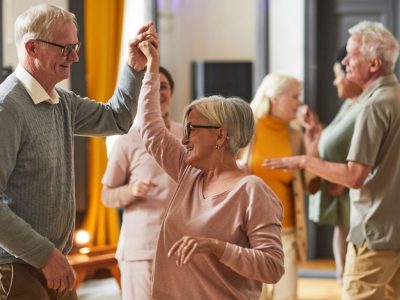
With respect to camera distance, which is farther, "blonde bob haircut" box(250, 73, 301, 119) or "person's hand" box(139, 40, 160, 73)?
"blonde bob haircut" box(250, 73, 301, 119)

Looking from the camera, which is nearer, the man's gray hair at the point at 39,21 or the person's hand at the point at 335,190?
the man's gray hair at the point at 39,21

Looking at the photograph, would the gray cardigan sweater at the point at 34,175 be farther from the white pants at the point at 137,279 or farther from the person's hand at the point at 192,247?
the white pants at the point at 137,279

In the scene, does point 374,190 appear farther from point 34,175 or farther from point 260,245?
point 34,175

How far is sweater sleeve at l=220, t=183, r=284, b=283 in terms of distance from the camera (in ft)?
7.34

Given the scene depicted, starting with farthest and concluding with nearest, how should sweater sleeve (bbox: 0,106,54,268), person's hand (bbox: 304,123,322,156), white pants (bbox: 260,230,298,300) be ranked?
person's hand (bbox: 304,123,322,156) < white pants (bbox: 260,230,298,300) < sweater sleeve (bbox: 0,106,54,268)

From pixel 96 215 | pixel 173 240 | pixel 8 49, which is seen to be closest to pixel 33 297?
pixel 173 240

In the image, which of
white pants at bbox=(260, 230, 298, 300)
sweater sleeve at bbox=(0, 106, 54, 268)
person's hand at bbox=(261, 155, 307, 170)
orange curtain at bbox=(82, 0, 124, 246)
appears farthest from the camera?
orange curtain at bbox=(82, 0, 124, 246)

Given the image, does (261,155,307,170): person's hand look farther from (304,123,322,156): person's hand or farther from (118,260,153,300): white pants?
(304,123,322,156): person's hand

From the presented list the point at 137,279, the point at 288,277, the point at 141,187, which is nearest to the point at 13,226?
the point at 141,187

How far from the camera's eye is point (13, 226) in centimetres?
223

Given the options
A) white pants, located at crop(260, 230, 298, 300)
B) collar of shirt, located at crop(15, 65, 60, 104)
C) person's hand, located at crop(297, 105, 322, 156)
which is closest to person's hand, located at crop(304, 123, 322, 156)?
person's hand, located at crop(297, 105, 322, 156)

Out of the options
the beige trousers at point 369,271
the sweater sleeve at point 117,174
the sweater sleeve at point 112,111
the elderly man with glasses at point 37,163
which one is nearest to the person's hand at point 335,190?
the beige trousers at point 369,271

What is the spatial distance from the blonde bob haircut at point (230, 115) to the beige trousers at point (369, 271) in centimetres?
115

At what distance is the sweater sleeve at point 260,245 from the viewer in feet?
7.34
